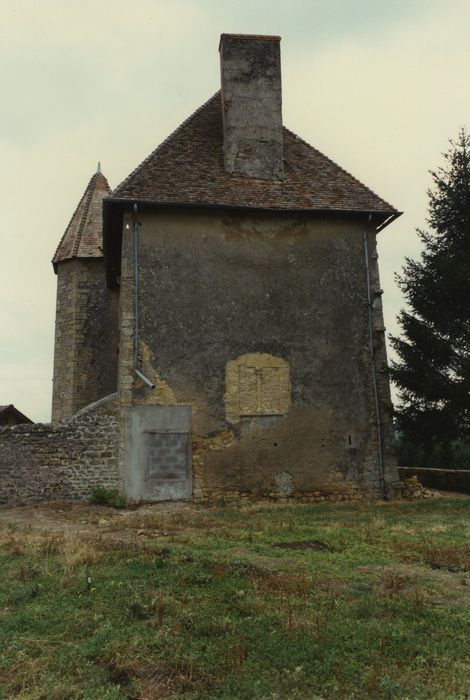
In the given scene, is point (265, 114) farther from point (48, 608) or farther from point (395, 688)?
point (395, 688)

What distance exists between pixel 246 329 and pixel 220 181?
12.5 feet

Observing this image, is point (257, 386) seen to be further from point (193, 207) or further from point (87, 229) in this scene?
point (87, 229)

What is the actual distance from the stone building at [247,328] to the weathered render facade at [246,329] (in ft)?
0.10

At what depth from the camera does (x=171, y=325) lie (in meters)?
13.5

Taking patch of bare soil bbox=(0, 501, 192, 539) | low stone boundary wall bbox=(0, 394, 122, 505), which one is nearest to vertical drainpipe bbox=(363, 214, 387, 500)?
patch of bare soil bbox=(0, 501, 192, 539)

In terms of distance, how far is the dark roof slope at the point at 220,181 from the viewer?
45.6 ft

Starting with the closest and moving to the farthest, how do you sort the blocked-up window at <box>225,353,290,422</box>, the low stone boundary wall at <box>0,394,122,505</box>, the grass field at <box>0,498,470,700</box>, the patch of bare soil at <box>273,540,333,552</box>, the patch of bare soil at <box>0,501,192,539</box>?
the grass field at <box>0,498,470,700</box> < the patch of bare soil at <box>273,540,333,552</box> < the patch of bare soil at <box>0,501,192,539</box> < the low stone boundary wall at <box>0,394,122,505</box> < the blocked-up window at <box>225,353,290,422</box>

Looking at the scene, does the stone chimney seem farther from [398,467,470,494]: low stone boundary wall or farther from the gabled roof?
[398,467,470,494]: low stone boundary wall

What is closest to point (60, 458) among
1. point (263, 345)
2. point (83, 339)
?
point (263, 345)

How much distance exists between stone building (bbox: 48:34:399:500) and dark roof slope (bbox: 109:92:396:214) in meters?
0.05

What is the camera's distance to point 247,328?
45.2ft

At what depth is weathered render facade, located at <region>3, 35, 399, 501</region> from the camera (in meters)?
13.1

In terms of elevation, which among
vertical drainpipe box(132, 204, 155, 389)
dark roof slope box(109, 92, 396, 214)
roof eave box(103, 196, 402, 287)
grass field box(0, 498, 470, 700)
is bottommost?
grass field box(0, 498, 470, 700)

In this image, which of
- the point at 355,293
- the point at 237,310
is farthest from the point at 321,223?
the point at 237,310
